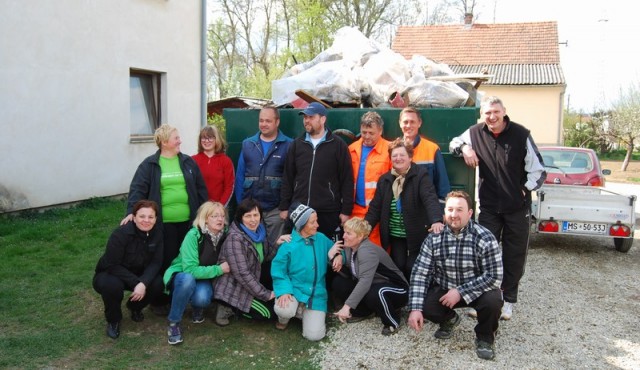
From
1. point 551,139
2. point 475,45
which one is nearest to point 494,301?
point 551,139

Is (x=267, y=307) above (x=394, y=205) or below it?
below

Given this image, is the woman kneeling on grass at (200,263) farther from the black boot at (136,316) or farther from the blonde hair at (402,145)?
the blonde hair at (402,145)

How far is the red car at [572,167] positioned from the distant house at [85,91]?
757 cm

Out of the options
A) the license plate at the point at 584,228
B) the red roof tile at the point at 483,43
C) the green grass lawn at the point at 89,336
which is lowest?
the green grass lawn at the point at 89,336

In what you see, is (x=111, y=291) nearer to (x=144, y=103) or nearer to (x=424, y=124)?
(x=424, y=124)

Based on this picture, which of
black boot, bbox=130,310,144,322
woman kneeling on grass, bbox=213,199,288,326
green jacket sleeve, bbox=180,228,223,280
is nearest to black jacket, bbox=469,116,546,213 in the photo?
woman kneeling on grass, bbox=213,199,288,326

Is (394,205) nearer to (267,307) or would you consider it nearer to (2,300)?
(267,307)

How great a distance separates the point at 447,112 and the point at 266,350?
8.95 feet

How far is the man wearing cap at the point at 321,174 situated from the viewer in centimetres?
482

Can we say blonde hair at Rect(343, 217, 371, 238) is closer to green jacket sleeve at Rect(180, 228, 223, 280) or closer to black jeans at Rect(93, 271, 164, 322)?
green jacket sleeve at Rect(180, 228, 223, 280)

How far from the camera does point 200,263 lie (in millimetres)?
4531

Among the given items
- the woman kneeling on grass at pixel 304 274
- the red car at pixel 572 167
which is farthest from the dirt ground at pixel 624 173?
the woman kneeling on grass at pixel 304 274

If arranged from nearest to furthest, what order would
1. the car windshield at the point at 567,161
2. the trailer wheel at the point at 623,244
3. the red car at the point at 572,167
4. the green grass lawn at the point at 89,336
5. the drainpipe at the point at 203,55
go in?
the green grass lawn at the point at 89,336 < the trailer wheel at the point at 623,244 < the red car at the point at 572,167 < the car windshield at the point at 567,161 < the drainpipe at the point at 203,55

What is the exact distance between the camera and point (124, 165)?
10.5 m
